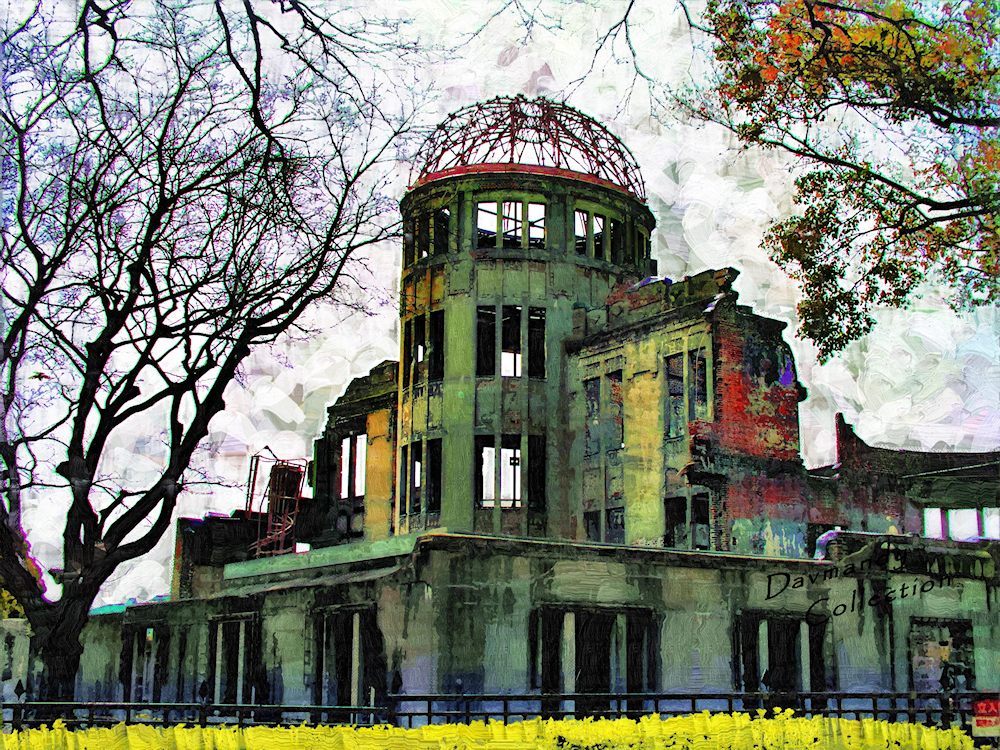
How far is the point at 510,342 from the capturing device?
2828 centimetres

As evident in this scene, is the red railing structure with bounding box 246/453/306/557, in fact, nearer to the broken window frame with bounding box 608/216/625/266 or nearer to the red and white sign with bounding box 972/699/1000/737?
the broken window frame with bounding box 608/216/625/266

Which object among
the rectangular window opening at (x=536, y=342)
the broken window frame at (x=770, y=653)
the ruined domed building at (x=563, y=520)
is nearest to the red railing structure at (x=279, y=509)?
the ruined domed building at (x=563, y=520)

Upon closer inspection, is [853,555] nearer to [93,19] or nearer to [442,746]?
[442,746]

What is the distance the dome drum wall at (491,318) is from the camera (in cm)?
2709

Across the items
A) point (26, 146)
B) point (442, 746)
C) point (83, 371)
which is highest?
point (26, 146)

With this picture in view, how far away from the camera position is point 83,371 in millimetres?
17219

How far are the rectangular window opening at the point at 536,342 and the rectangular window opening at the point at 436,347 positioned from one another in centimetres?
214

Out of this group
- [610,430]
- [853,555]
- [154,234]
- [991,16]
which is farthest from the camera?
[610,430]

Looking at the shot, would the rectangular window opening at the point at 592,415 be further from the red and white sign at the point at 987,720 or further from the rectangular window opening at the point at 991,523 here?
the red and white sign at the point at 987,720

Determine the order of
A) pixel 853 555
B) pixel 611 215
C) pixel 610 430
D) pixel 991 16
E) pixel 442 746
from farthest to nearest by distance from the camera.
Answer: pixel 611 215 → pixel 610 430 → pixel 853 555 → pixel 991 16 → pixel 442 746

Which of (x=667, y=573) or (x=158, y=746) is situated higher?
(x=667, y=573)

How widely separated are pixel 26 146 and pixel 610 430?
43.8 feet

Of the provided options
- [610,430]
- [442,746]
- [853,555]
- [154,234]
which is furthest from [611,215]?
[442,746]

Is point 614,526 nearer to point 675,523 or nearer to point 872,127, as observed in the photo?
point 675,523
